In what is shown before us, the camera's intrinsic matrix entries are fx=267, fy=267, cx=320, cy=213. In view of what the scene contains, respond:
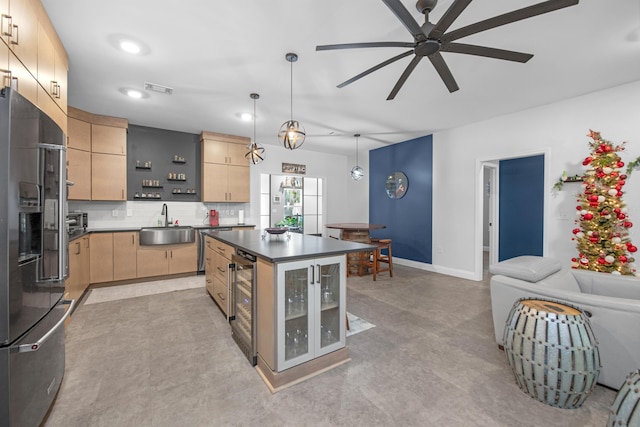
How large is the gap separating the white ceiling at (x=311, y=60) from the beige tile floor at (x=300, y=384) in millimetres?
2712

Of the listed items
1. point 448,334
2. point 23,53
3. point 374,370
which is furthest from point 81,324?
point 448,334

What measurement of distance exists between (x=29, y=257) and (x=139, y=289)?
3186mm

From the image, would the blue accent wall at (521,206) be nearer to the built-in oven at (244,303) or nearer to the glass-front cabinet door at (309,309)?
the glass-front cabinet door at (309,309)

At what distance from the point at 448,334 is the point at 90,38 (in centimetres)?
426

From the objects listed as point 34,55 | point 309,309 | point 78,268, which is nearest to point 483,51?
point 309,309

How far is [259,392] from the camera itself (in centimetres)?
181

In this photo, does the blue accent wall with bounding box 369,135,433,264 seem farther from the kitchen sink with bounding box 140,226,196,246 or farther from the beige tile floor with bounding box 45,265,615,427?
the kitchen sink with bounding box 140,226,196,246

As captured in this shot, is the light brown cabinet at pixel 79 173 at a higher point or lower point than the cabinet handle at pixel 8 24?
lower

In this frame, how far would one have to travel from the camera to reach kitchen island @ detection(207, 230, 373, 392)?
1.84 metres

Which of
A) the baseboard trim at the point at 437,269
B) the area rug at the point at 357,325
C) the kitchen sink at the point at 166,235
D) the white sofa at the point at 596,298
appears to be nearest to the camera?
the white sofa at the point at 596,298

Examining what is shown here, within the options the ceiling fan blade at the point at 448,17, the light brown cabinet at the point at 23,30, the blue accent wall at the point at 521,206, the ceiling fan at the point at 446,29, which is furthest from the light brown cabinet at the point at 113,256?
the blue accent wall at the point at 521,206

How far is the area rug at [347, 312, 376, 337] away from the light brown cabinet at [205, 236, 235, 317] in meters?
1.25

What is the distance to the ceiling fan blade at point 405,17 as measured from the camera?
143 centimetres

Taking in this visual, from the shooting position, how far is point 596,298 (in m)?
1.79
